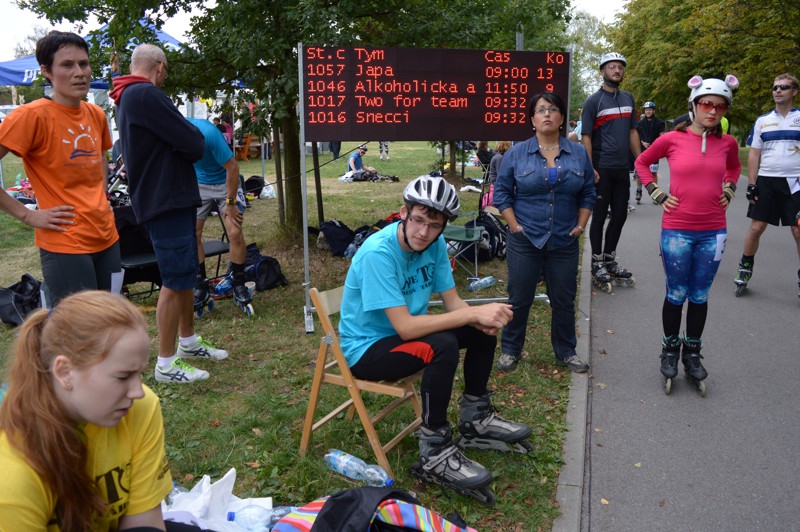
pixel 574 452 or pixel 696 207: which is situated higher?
pixel 696 207

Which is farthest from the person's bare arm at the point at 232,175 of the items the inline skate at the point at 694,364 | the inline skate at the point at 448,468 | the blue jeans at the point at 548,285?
the inline skate at the point at 694,364

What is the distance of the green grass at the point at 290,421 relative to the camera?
351cm

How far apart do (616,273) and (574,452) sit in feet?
14.3

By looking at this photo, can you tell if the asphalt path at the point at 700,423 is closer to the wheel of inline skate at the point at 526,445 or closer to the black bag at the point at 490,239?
the wheel of inline skate at the point at 526,445

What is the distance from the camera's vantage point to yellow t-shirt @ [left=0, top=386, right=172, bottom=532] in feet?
5.79

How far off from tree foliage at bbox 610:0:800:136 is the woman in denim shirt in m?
14.8

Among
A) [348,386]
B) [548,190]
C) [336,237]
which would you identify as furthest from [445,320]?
[336,237]

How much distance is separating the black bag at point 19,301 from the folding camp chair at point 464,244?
4237mm

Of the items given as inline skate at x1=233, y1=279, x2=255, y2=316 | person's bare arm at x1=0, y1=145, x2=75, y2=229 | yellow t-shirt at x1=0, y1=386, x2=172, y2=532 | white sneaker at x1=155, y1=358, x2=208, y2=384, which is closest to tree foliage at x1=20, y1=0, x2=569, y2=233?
inline skate at x1=233, y1=279, x2=255, y2=316

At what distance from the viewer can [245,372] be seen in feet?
17.0

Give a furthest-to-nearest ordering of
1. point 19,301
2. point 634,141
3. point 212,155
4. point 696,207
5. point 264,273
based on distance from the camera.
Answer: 1. point 264,273
2. point 634,141
3. point 212,155
4. point 19,301
5. point 696,207

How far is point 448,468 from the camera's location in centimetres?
343

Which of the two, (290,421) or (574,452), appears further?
(290,421)

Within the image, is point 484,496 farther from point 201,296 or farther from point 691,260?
point 201,296
